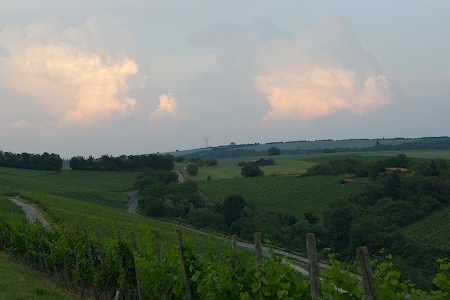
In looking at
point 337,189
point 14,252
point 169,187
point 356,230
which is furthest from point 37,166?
point 14,252

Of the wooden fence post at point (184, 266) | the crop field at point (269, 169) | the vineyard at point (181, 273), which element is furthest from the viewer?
the crop field at point (269, 169)

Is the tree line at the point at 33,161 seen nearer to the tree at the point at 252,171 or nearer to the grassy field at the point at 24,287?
the tree at the point at 252,171

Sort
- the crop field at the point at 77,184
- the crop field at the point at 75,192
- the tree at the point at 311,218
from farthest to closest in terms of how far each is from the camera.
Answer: the crop field at the point at 77,184, the tree at the point at 311,218, the crop field at the point at 75,192

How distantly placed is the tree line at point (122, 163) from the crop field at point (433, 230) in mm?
67902

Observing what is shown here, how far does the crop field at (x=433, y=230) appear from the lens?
191ft

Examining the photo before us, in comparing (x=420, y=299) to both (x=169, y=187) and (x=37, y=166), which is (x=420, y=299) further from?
(x=37, y=166)

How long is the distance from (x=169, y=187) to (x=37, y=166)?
3810 cm

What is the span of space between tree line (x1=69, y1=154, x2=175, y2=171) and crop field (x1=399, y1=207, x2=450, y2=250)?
67.9 metres

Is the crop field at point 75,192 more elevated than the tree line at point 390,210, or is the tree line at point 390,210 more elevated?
the crop field at point 75,192

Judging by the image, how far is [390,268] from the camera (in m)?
6.03

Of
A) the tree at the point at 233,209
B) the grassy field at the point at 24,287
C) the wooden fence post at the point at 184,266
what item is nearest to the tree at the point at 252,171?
the tree at the point at 233,209

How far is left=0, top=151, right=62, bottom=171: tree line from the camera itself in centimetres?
12206

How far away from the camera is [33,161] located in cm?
12338

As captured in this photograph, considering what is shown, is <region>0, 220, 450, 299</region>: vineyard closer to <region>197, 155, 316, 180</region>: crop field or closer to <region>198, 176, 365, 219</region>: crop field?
<region>198, 176, 365, 219</region>: crop field
